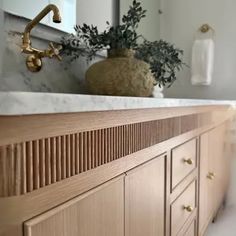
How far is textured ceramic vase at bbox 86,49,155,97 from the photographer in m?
1.00

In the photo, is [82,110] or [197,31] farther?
[197,31]

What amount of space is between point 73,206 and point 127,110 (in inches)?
10.3

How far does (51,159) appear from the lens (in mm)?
466

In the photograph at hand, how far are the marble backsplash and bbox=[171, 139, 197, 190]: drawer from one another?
464mm

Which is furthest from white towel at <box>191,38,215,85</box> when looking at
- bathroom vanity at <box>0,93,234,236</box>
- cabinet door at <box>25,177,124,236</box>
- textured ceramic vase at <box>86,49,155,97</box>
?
cabinet door at <box>25,177,124,236</box>

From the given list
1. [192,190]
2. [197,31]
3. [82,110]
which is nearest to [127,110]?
[82,110]

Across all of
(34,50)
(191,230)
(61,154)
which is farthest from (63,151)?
(191,230)

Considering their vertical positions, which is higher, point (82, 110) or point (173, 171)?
point (82, 110)

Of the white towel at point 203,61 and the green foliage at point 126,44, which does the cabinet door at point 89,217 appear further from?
the white towel at point 203,61

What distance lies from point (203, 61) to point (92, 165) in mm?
1991

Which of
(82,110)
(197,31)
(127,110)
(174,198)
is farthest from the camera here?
(197,31)

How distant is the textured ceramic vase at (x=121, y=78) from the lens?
3.27 feet

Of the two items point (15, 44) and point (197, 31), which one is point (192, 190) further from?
point (197, 31)

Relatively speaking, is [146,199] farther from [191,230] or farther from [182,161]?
[191,230]
